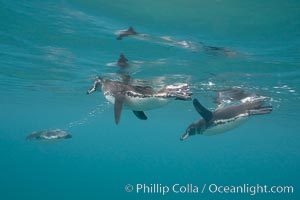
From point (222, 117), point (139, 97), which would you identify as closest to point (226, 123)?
point (222, 117)

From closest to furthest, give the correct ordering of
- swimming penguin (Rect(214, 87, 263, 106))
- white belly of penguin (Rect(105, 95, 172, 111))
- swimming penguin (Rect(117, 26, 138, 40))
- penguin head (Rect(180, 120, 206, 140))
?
white belly of penguin (Rect(105, 95, 172, 111))
penguin head (Rect(180, 120, 206, 140))
swimming penguin (Rect(117, 26, 138, 40))
swimming penguin (Rect(214, 87, 263, 106))

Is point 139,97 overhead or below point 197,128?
overhead

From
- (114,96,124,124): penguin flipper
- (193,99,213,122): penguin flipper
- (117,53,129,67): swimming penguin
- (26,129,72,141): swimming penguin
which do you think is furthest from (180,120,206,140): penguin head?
(26,129,72,141): swimming penguin

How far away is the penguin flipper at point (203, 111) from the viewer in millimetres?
9242

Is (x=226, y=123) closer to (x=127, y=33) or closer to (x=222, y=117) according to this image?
(x=222, y=117)

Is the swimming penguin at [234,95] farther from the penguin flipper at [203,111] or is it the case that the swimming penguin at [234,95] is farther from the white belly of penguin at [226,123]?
the penguin flipper at [203,111]

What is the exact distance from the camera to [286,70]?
14.9 m

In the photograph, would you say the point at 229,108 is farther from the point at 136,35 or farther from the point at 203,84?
the point at 203,84

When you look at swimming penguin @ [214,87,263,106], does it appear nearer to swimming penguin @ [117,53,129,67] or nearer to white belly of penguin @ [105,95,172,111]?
swimming penguin @ [117,53,129,67]

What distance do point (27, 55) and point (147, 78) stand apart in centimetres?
723

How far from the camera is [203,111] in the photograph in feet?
30.7

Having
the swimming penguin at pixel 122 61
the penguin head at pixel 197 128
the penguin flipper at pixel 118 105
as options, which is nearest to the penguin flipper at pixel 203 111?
the penguin head at pixel 197 128

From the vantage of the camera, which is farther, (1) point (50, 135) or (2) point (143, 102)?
(1) point (50, 135)

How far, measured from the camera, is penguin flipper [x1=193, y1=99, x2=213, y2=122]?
30.3ft
